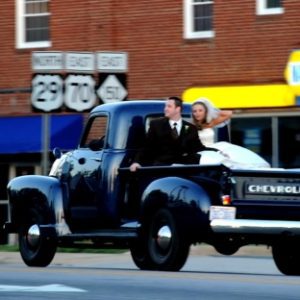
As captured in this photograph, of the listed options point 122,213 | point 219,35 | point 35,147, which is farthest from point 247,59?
point 122,213

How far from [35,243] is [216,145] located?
2.83 meters

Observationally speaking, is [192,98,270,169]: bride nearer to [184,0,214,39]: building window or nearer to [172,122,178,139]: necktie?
[172,122,178,139]: necktie

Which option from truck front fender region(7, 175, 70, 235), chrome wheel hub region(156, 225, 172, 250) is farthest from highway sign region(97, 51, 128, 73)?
chrome wheel hub region(156, 225, 172, 250)

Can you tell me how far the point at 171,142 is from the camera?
16328mm

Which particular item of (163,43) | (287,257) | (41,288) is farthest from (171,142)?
(163,43)

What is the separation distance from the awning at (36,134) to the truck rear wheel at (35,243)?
10.5 meters

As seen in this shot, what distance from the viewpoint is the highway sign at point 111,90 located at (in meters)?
21.0

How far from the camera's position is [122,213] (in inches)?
656

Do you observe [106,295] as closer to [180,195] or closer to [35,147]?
[180,195]

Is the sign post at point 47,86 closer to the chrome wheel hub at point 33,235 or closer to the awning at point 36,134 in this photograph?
the chrome wheel hub at point 33,235

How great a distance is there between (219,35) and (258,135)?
209 centimetres

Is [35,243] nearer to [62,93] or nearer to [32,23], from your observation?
[62,93]

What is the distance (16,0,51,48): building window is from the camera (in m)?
30.4

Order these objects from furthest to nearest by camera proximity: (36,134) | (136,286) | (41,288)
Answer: (36,134) → (136,286) → (41,288)
